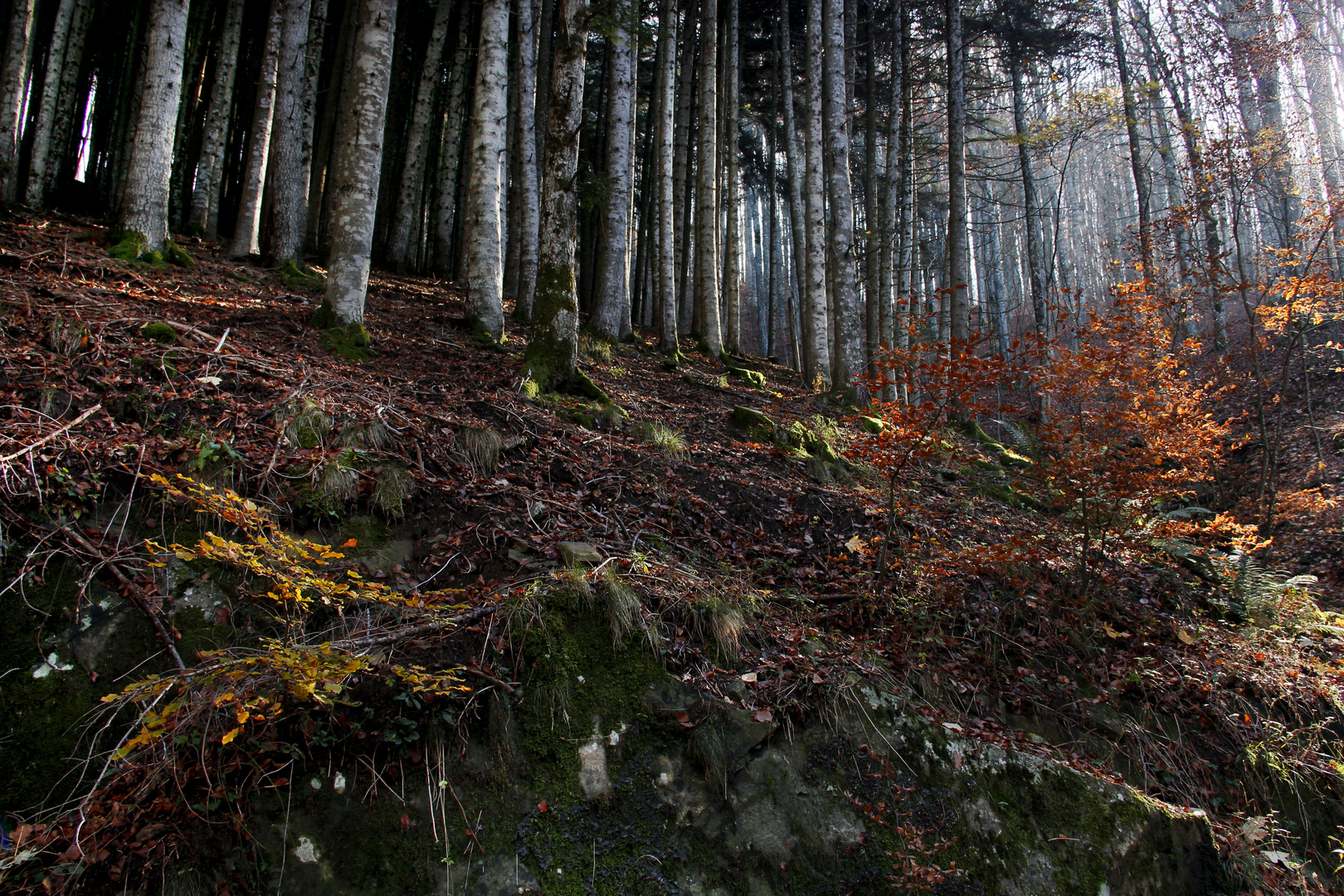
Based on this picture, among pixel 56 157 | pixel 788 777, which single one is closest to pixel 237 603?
pixel 788 777

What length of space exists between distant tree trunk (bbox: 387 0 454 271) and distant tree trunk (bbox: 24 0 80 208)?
5213 millimetres

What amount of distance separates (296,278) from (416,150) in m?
6.03

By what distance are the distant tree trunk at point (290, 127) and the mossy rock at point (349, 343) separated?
4399 millimetres

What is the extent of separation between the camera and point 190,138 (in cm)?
1369

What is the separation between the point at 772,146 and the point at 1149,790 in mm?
20053

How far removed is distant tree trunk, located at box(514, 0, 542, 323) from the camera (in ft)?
33.4

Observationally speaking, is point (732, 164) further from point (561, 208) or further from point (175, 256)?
point (175, 256)

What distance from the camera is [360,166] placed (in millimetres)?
6367

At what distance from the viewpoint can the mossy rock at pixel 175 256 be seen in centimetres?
718

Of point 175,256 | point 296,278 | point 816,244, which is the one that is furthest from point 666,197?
point 175,256

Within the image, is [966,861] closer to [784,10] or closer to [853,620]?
[853,620]

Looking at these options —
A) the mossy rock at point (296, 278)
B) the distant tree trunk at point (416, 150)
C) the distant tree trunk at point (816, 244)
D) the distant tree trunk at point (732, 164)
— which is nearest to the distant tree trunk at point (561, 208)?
the mossy rock at point (296, 278)

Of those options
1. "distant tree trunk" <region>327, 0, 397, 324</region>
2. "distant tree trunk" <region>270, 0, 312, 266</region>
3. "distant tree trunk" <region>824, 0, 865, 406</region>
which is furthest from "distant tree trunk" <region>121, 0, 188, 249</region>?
"distant tree trunk" <region>824, 0, 865, 406</region>

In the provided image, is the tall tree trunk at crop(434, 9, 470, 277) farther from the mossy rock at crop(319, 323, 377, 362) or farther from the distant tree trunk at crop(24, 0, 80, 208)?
the mossy rock at crop(319, 323, 377, 362)
